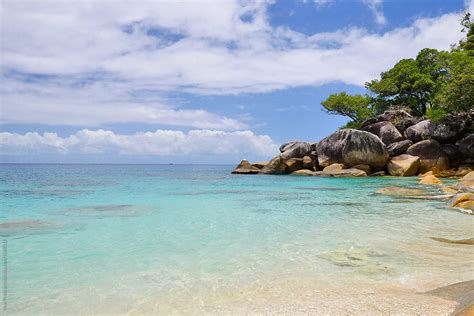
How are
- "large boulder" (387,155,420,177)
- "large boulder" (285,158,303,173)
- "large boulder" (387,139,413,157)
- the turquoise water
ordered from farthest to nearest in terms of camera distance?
"large boulder" (285,158,303,173) < "large boulder" (387,139,413,157) < "large boulder" (387,155,420,177) < the turquoise water

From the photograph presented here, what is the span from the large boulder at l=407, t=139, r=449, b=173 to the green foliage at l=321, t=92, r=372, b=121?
9767 millimetres

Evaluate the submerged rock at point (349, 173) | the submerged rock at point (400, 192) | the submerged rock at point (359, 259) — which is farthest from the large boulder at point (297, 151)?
the submerged rock at point (359, 259)

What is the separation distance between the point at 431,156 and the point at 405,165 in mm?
2008

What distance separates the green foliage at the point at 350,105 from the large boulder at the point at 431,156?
977 cm

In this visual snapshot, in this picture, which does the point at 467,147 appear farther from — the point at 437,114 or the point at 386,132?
the point at 386,132

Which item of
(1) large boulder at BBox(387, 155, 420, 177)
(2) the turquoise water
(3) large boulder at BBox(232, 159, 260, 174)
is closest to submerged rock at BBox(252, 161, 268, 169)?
(3) large boulder at BBox(232, 159, 260, 174)

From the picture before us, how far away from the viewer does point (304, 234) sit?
7703 millimetres

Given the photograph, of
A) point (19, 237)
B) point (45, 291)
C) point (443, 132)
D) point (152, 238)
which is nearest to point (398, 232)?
point (152, 238)

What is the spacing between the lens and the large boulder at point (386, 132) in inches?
1125

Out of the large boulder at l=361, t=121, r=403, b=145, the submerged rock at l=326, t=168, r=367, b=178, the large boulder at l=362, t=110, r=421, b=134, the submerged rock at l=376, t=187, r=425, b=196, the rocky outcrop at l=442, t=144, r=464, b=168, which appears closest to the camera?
the submerged rock at l=376, t=187, r=425, b=196

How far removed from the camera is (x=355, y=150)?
90.8ft

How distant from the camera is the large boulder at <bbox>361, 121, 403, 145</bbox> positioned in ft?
93.7

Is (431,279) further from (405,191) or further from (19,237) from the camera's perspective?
(405,191)

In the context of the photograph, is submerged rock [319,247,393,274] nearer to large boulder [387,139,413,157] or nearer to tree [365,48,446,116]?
large boulder [387,139,413,157]
